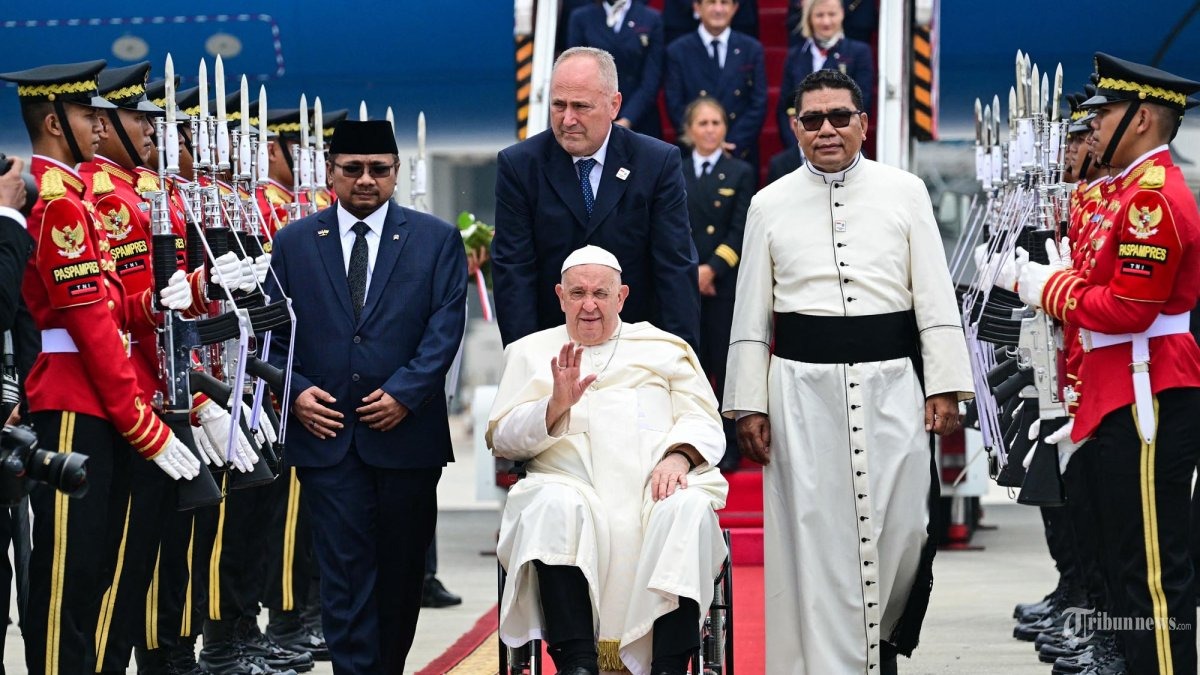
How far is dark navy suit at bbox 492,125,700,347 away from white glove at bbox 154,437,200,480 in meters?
1.08

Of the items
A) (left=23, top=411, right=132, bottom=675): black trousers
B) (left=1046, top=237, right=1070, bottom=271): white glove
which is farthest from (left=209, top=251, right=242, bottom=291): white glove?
(left=1046, top=237, right=1070, bottom=271): white glove

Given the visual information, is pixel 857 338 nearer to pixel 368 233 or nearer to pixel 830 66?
pixel 368 233

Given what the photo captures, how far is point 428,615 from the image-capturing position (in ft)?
28.0

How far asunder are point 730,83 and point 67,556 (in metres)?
6.25

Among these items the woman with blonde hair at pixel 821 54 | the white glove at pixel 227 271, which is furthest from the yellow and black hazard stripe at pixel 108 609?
the woman with blonde hair at pixel 821 54

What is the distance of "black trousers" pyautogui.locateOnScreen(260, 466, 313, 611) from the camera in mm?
7531

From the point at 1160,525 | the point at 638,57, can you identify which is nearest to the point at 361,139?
the point at 1160,525

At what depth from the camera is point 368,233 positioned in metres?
5.93

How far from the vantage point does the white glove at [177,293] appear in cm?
562

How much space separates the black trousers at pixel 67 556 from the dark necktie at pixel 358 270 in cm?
92

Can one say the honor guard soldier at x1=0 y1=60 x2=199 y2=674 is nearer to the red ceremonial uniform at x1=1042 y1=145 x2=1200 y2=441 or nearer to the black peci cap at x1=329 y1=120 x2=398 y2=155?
the black peci cap at x1=329 y1=120 x2=398 y2=155

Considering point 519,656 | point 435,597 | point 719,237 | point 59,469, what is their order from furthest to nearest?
point 719,237 < point 435,597 < point 519,656 < point 59,469

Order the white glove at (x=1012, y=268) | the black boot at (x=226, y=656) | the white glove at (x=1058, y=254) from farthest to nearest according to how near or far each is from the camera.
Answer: the black boot at (x=226, y=656) → the white glove at (x=1012, y=268) → the white glove at (x=1058, y=254)

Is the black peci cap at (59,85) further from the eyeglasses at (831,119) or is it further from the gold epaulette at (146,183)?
the eyeglasses at (831,119)
